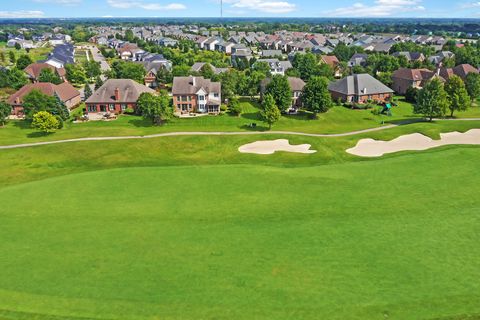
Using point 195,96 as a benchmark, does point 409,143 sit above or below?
below

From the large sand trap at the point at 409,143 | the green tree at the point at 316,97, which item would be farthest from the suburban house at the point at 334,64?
the large sand trap at the point at 409,143

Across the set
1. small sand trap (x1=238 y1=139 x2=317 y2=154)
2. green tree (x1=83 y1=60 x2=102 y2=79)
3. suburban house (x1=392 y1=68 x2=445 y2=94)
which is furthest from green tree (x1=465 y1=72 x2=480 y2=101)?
green tree (x1=83 y1=60 x2=102 y2=79)

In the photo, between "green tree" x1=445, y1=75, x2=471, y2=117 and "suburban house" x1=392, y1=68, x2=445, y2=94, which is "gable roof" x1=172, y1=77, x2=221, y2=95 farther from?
"suburban house" x1=392, y1=68, x2=445, y2=94

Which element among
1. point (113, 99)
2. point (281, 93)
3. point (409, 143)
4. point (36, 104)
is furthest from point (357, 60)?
point (36, 104)

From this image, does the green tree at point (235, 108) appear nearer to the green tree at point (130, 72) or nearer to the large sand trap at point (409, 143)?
the large sand trap at point (409, 143)

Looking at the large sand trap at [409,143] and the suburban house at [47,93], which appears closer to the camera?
the large sand trap at [409,143]

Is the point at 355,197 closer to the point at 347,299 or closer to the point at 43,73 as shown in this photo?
the point at 347,299

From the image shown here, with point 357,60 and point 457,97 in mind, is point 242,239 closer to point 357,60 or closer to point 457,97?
point 457,97
